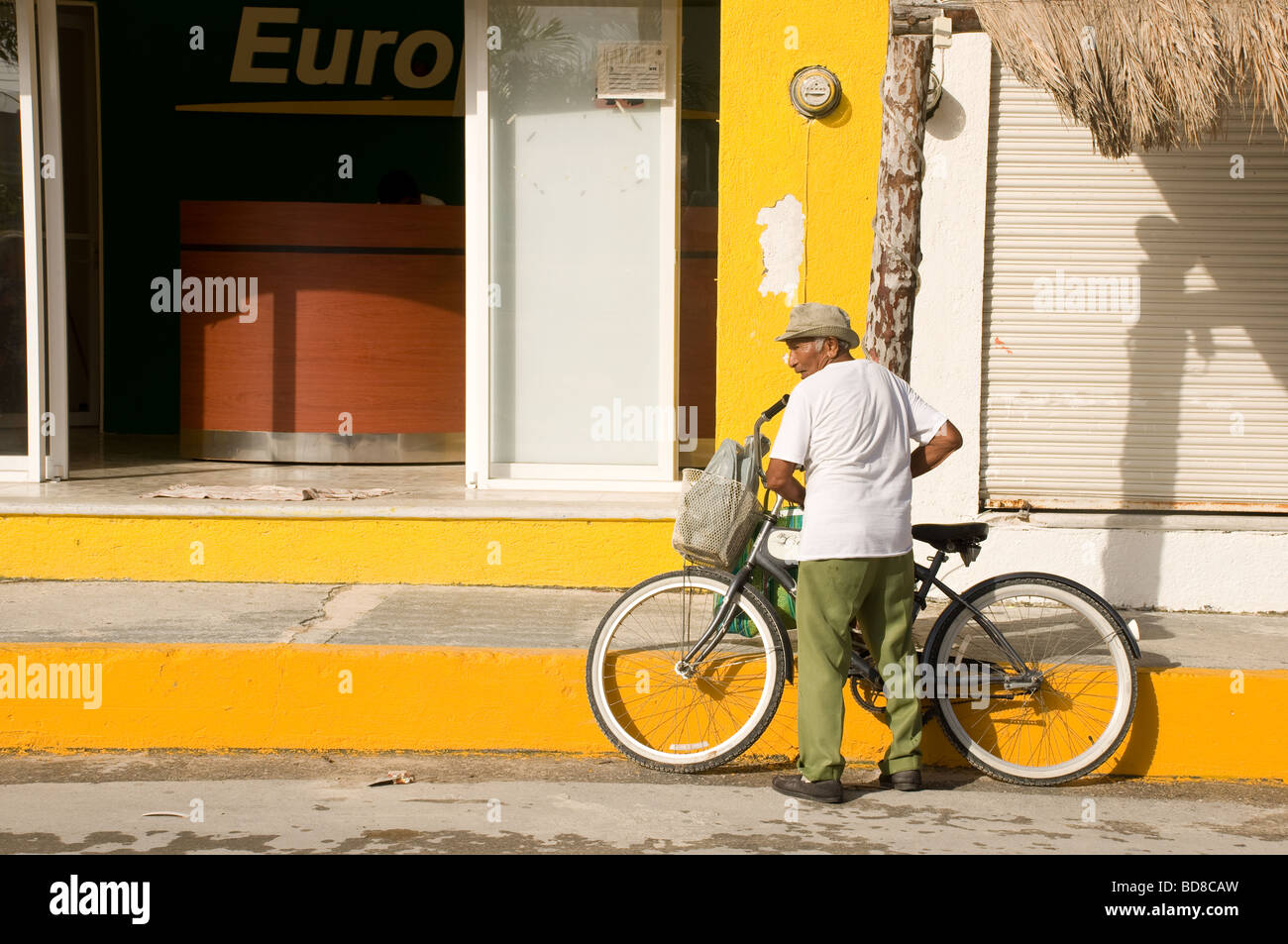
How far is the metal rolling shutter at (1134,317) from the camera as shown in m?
7.77

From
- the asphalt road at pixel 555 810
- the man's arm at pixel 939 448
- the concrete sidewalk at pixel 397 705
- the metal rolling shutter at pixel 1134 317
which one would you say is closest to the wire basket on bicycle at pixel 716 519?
the man's arm at pixel 939 448

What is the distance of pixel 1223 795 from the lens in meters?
5.41

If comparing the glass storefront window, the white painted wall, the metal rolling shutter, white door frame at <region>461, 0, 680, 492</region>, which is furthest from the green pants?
the glass storefront window

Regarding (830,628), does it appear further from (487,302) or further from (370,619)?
(487,302)

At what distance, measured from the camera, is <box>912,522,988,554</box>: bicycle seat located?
5.35 m

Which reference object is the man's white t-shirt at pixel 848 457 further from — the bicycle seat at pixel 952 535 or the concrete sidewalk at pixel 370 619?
the concrete sidewalk at pixel 370 619

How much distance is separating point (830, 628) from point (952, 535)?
2.22 feet

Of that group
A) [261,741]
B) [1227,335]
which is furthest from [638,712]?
[1227,335]

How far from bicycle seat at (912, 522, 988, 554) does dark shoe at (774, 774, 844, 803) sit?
100 centimetres

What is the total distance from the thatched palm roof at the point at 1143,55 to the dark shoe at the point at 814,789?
322cm

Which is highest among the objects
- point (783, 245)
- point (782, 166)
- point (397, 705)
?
point (782, 166)

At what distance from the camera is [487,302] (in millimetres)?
8484

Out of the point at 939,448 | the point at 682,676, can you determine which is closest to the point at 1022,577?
the point at 939,448

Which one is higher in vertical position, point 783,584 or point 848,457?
point 848,457
